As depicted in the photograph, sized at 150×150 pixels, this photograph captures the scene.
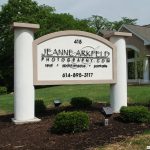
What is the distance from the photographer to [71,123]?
817 centimetres

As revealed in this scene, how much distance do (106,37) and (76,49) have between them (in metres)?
1.53

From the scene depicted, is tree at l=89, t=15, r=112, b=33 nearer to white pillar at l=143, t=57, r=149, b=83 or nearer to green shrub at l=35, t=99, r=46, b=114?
white pillar at l=143, t=57, r=149, b=83

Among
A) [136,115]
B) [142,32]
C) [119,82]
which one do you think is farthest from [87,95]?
[142,32]

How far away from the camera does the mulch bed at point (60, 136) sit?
287 inches

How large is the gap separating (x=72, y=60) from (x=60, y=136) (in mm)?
2792

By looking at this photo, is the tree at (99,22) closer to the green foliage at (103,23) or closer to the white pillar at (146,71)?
the green foliage at (103,23)

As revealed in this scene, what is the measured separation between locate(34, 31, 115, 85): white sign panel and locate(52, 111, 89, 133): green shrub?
176cm

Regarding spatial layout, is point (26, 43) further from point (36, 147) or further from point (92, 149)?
point (92, 149)

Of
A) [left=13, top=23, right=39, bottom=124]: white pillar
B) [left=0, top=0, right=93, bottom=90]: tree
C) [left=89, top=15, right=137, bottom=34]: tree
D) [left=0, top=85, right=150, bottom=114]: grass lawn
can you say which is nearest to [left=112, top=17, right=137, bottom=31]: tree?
[left=89, top=15, right=137, bottom=34]: tree

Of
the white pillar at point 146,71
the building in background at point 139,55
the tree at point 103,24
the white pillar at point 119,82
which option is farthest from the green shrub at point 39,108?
the tree at point 103,24

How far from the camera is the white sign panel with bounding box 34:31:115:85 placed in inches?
390

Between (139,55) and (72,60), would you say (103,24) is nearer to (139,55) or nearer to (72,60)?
(139,55)

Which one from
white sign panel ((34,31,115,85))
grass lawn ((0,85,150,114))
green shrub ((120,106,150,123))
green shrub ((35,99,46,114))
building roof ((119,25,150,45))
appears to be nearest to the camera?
green shrub ((120,106,150,123))

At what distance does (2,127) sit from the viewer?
9.45 m
